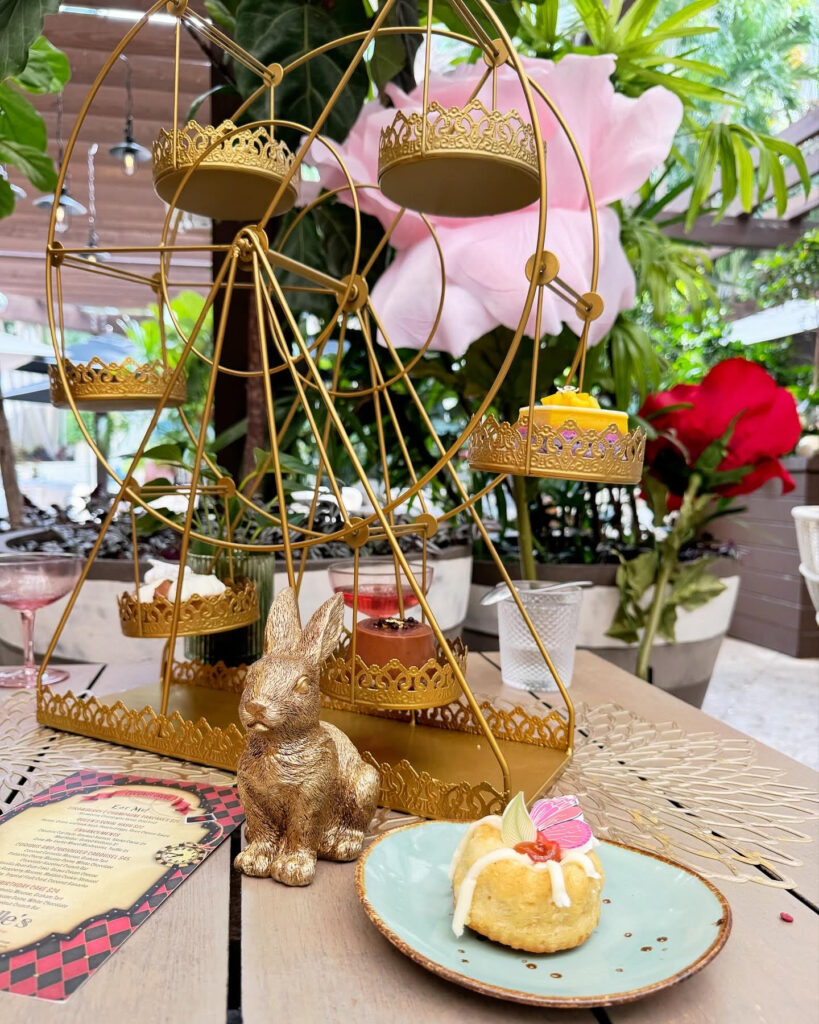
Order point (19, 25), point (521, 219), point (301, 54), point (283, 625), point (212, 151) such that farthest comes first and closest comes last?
point (301, 54), point (521, 219), point (19, 25), point (212, 151), point (283, 625)

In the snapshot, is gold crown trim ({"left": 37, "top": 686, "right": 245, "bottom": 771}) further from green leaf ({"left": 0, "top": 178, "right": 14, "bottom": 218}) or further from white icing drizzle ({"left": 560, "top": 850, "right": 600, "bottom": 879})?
green leaf ({"left": 0, "top": 178, "right": 14, "bottom": 218})

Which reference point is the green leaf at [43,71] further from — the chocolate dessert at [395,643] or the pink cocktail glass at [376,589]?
the chocolate dessert at [395,643]

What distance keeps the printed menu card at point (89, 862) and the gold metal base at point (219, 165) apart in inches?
18.0

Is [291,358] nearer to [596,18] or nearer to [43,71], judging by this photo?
[596,18]

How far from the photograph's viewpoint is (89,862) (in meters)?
0.49

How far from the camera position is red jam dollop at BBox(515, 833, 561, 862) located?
16.2 inches

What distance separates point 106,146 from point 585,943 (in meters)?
4.00

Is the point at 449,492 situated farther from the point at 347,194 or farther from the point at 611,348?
the point at 347,194

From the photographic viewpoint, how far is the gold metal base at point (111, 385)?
69 centimetres

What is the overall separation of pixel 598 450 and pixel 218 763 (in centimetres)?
38

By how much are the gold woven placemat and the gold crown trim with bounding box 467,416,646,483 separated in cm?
24

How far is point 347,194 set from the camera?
1.02 m

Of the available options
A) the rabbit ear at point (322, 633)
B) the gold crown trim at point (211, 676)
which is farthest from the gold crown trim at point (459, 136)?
the gold crown trim at point (211, 676)

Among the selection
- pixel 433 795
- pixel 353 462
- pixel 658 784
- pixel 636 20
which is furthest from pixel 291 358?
pixel 636 20
